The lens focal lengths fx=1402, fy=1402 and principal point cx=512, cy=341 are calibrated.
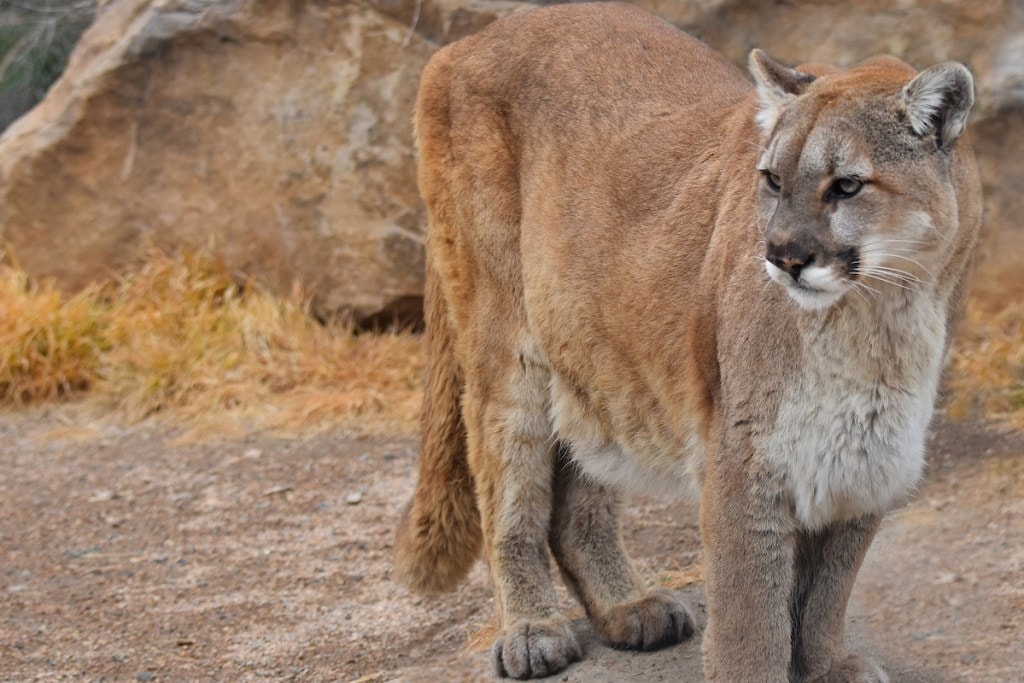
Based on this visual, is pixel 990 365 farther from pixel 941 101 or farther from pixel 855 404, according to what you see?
pixel 941 101

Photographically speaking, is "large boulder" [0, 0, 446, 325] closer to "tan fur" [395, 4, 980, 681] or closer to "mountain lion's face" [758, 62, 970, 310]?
"tan fur" [395, 4, 980, 681]

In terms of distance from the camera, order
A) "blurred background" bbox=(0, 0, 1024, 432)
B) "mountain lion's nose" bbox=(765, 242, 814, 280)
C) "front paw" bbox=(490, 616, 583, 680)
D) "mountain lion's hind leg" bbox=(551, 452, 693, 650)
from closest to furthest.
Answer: "mountain lion's nose" bbox=(765, 242, 814, 280) → "front paw" bbox=(490, 616, 583, 680) → "mountain lion's hind leg" bbox=(551, 452, 693, 650) → "blurred background" bbox=(0, 0, 1024, 432)

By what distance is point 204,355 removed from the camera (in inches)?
287

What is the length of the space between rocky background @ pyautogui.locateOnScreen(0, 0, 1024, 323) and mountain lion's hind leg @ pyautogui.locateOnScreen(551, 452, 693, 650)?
3316mm

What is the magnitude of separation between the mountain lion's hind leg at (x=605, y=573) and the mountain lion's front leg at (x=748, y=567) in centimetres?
80

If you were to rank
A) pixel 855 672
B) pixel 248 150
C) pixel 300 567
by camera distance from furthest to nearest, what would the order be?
1. pixel 248 150
2. pixel 300 567
3. pixel 855 672

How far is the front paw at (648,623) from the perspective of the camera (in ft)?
13.6

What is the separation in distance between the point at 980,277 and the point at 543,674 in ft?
12.0

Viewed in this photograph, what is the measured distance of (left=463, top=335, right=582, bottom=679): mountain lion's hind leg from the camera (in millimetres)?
4211

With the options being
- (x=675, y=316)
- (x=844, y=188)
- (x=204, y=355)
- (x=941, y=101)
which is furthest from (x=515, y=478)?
(x=204, y=355)

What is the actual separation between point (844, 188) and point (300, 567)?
10.8 feet

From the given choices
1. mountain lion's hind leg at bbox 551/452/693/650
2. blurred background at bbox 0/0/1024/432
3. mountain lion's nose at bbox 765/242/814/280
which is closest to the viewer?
mountain lion's nose at bbox 765/242/814/280

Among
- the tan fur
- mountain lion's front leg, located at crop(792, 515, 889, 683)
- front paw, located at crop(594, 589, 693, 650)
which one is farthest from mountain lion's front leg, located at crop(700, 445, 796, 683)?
front paw, located at crop(594, 589, 693, 650)

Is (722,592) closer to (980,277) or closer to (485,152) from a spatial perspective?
(485,152)
